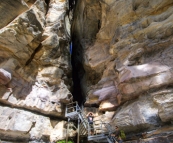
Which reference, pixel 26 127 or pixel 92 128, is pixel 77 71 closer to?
pixel 26 127

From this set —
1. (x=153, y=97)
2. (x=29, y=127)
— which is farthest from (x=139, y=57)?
(x=29, y=127)

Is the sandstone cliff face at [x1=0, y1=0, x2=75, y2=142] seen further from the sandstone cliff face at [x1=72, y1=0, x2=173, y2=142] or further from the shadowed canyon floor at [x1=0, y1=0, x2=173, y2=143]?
the sandstone cliff face at [x1=72, y1=0, x2=173, y2=142]

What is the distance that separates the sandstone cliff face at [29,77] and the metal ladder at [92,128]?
1.24 m

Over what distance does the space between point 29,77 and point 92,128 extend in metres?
6.82

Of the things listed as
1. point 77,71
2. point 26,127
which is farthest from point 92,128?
point 77,71

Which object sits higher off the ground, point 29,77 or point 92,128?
point 29,77

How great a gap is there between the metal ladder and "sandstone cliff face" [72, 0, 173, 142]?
3.61 feet

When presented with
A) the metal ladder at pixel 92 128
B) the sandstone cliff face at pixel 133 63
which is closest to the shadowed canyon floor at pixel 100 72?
the sandstone cliff face at pixel 133 63

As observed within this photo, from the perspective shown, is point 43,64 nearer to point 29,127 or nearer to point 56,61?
point 56,61

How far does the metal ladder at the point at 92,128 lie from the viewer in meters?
8.67

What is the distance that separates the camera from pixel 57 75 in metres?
13.9

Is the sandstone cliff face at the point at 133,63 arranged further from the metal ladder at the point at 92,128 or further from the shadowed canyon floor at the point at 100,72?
the metal ladder at the point at 92,128

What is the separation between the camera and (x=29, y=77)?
40.4 ft

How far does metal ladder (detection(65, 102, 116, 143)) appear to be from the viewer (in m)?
8.67
